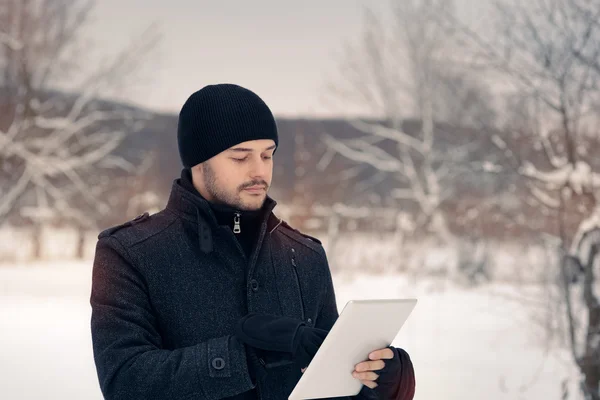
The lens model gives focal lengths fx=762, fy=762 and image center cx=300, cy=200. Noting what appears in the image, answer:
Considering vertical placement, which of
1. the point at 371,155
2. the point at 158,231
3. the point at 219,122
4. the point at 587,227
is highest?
the point at 219,122

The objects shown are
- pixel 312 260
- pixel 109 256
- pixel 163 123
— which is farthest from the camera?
pixel 163 123

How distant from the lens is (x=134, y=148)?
59.8 feet

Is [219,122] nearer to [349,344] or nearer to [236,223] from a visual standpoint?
[236,223]

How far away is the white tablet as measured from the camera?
1419mm

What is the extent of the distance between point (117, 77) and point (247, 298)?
9.78 meters

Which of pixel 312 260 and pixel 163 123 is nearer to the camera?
pixel 312 260

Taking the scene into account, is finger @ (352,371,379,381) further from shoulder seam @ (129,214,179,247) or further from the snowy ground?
the snowy ground

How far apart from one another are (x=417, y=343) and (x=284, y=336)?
6.58m

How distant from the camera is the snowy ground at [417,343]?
603cm

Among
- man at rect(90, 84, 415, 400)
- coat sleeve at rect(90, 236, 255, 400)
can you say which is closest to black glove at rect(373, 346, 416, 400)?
man at rect(90, 84, 415, 400)

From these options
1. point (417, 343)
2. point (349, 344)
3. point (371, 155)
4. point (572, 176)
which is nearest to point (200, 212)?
point (349, 344)

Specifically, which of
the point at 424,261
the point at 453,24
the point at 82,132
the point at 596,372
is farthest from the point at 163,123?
the point at 596,372

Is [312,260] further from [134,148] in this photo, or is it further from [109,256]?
[134,148]

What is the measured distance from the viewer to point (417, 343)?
786 cm
